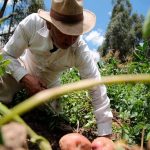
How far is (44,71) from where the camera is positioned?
4.34 metres

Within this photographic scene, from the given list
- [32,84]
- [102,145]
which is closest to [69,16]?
[32,84]

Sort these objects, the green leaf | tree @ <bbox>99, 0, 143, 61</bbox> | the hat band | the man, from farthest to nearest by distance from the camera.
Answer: tree @ <bbox>99, 0, 143, 61</bbox> → the hat band → the man → the green leaf

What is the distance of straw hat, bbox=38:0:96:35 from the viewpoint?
3.79 meters

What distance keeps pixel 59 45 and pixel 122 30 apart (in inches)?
1902

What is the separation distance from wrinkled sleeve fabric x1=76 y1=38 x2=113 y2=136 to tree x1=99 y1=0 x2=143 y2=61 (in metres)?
43.5

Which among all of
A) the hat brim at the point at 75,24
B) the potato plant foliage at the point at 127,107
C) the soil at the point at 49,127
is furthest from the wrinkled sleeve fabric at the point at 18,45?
the potato plant foliage at the point at 127,107

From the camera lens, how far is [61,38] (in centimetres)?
370

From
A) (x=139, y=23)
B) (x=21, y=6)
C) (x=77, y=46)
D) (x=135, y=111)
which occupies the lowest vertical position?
(x=139, y=23)

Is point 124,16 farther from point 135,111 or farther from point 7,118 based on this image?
point 7,118

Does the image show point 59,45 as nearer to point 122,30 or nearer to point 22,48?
point 22,48

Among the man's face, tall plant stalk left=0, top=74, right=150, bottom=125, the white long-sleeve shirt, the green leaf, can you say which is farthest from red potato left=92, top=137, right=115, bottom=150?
the green leaf

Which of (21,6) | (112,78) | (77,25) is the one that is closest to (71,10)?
(77,25)

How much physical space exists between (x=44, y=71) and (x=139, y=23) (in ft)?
172

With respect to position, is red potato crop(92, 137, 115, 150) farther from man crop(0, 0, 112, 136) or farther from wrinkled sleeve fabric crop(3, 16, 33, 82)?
wrinkled sleeve fabric crop(3, 16, 33, 82)
